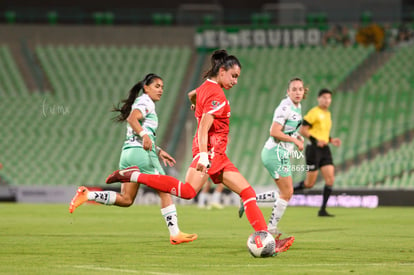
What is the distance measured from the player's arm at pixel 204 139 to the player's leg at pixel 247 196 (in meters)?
0.59

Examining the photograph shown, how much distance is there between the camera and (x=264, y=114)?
97.4ft

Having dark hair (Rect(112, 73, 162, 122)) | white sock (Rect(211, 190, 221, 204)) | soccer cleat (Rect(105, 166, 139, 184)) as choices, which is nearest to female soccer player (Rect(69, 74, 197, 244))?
dark hair (Rect(112, 73, 162, 122))

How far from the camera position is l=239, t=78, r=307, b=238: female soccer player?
12258 mm

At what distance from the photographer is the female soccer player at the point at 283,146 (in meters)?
12.3

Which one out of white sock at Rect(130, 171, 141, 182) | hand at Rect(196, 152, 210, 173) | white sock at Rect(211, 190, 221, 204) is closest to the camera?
hand at Rect(196, 152, 210, 173)

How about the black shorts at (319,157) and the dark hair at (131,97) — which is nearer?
the dark hair at (131,97)

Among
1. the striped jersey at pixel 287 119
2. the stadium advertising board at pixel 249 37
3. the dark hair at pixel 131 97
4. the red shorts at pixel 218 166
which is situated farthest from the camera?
the stadium advertising board at pixel 249 37


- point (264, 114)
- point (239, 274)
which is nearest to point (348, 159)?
point (264, 114)

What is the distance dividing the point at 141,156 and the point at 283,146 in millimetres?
2319

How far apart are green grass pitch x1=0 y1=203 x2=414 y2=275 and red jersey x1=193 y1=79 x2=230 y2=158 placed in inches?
50.6

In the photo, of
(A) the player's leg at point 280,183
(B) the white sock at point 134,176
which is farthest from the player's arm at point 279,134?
(B) the white sock at point 134,176

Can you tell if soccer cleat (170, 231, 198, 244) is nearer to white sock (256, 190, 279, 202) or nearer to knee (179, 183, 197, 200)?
knee (179, 183, 197, 200)

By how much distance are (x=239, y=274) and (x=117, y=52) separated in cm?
2644

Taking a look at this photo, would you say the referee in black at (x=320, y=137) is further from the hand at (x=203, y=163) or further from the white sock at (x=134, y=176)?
the hand at (x=203, y=163)
